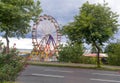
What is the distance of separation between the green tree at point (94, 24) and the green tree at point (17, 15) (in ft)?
10.8

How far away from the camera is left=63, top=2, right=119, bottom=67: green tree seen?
29.8 metres

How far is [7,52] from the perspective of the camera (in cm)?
1249

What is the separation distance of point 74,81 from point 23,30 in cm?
1343

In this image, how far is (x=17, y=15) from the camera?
1091 inches

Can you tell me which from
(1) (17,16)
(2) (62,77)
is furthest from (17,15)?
(2) (62,77)

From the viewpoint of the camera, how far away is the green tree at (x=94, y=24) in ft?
97.7

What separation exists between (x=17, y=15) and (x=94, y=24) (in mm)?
6325

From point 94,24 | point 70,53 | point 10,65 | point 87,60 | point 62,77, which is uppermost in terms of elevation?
point 94,24

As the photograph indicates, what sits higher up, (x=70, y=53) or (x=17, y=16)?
(x=17, y=16)

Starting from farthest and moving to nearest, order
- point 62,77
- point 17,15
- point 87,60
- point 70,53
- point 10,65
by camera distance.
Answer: point 70,53
point 87,60
point 17,15
point 62,77
point 10,65

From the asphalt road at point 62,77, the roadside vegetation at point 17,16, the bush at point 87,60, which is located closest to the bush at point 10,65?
the asphalt road at point 62,77

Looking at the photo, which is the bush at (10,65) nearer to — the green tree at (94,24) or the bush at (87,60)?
the green tree at (94,24)

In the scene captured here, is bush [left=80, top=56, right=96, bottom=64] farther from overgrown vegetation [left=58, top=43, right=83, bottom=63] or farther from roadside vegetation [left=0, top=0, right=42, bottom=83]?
roadside vegetation [left=0, top=0, right=42, bottom=83]

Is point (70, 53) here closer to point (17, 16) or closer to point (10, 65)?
point (17, 16)
